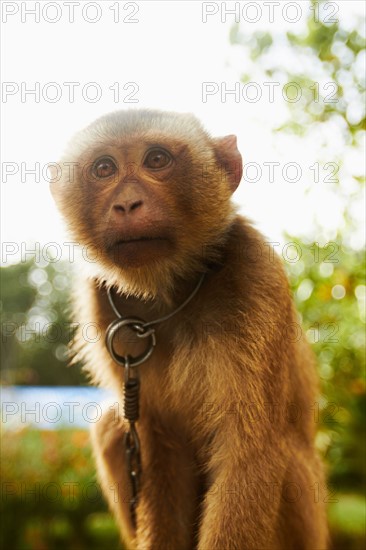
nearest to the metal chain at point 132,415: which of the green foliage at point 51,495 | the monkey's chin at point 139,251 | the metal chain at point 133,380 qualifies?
the metal chain at point 133,380

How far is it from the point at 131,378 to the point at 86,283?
2.23ft

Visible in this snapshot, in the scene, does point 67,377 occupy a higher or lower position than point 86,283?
lower

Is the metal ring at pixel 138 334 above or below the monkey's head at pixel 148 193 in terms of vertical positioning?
below

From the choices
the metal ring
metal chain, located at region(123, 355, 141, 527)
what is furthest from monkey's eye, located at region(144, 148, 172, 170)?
metal chain, located at region(123, 355, 141, 527)

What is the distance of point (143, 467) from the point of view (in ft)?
9.70

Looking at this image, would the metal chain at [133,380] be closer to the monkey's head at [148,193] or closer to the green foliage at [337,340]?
the monkey's head at [148,193]

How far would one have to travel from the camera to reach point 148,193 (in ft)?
7.84

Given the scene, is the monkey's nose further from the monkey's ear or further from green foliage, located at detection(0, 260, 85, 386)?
green foliage, located at detection(0, 260, 85, 386)

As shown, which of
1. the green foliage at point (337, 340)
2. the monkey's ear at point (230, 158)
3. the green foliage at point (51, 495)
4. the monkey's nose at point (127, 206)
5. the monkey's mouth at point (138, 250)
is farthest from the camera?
the green foliage at point (51, 495)

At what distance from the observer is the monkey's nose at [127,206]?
7.64 feet

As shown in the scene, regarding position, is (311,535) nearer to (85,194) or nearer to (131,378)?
(131,378)

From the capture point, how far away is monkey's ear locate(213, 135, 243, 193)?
2.76 m

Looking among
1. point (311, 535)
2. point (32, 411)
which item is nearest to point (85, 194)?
point (311, 535)

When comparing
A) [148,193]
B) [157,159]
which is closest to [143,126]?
[157,159]
